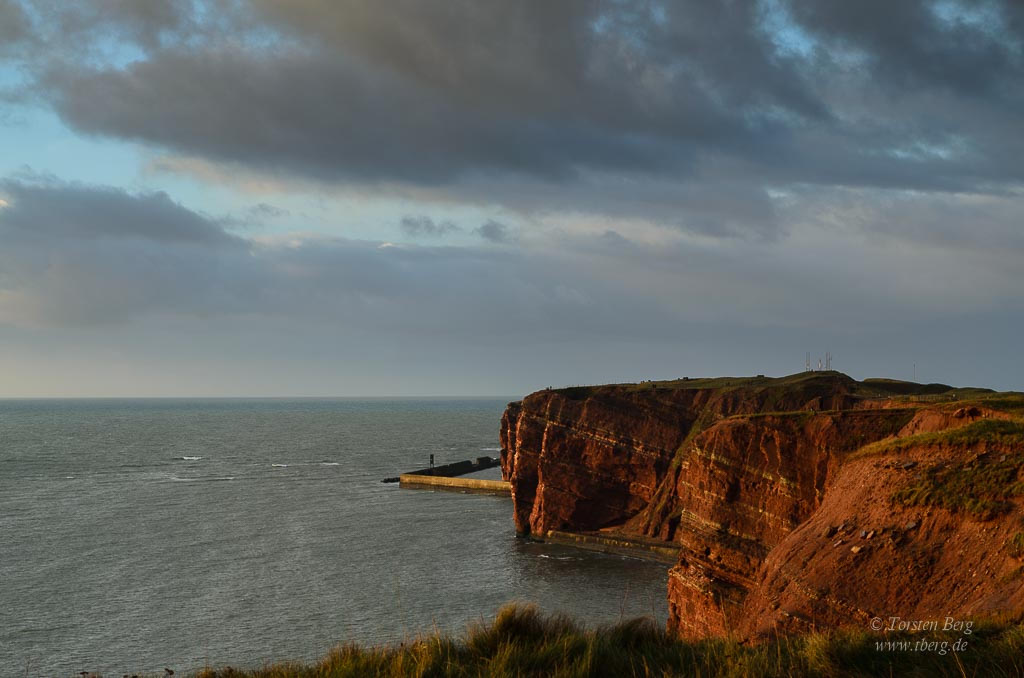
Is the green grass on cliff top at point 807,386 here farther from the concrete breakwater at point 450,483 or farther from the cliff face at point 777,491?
the concrete breakwater at point 450,483

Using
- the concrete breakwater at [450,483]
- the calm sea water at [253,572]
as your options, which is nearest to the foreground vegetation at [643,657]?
the calm sea water at [253,572]

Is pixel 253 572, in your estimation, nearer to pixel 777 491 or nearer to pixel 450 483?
pixel 777 491

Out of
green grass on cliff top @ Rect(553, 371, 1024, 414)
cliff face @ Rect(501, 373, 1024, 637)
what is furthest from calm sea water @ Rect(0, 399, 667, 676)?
green grass on cliff top @ Rect(553, 371, 1024, 414)

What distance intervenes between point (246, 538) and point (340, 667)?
64.7 metres

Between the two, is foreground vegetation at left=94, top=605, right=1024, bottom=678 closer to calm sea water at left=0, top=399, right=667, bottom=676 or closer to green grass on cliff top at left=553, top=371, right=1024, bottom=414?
calm sea water at left=0, top=399, right=667, bottom=676

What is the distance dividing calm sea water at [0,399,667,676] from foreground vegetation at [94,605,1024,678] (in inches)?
100

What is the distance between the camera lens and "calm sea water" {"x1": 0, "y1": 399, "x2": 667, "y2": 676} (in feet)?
136

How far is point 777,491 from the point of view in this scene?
35.2 metres

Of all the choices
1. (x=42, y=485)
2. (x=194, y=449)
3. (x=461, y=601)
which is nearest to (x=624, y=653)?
(x=461, y=601)

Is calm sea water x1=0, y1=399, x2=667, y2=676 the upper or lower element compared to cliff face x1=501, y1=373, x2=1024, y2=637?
lower

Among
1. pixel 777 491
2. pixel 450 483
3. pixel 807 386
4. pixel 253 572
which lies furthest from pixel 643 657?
pixel 450 483

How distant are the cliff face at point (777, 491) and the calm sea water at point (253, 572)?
6.00 m

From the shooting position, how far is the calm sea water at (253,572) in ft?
136

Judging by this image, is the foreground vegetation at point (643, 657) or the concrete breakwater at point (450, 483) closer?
the foreground vegetation at point (643, 657)
